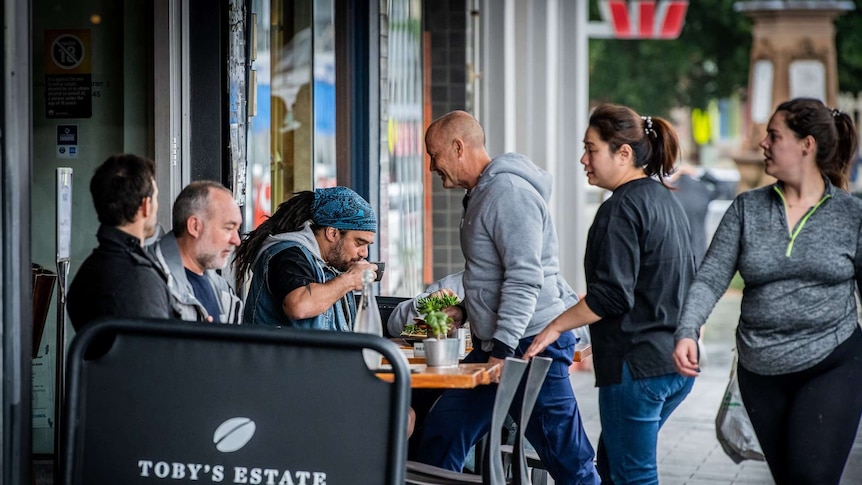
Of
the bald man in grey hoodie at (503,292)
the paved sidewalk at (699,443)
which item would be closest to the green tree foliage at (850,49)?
the paved sidewalk at (699,443)

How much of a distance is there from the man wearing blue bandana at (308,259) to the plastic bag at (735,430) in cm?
206

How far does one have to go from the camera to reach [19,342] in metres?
3.88

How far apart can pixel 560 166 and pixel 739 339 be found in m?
7.67

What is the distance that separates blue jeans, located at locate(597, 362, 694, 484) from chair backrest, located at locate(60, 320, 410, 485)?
1.13 meters

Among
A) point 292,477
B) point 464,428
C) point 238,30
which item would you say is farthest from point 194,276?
point 238,30

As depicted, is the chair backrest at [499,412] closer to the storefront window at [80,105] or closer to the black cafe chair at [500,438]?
Result: the black cafe chair at [500,438]

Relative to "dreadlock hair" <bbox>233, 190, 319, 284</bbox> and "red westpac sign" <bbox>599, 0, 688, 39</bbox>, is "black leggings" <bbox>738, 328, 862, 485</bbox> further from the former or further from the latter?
"red westpac sign" <bbox>599, 0, 688, 39</bbox>

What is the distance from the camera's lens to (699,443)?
26.9ft

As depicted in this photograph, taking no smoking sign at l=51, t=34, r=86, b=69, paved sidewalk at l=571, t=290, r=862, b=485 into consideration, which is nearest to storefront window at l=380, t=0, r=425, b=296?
paved sidewalk at l=571, t=290, r=862, b=485

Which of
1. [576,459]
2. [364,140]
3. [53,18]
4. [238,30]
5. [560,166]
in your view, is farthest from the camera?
[560,166]

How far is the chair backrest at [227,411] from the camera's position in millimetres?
3715

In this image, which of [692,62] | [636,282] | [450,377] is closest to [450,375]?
[450,377]

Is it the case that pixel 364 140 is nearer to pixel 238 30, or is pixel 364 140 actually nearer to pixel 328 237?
pixel 238 30

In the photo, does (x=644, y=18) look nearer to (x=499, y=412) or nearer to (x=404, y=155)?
(x=404, y=155)
